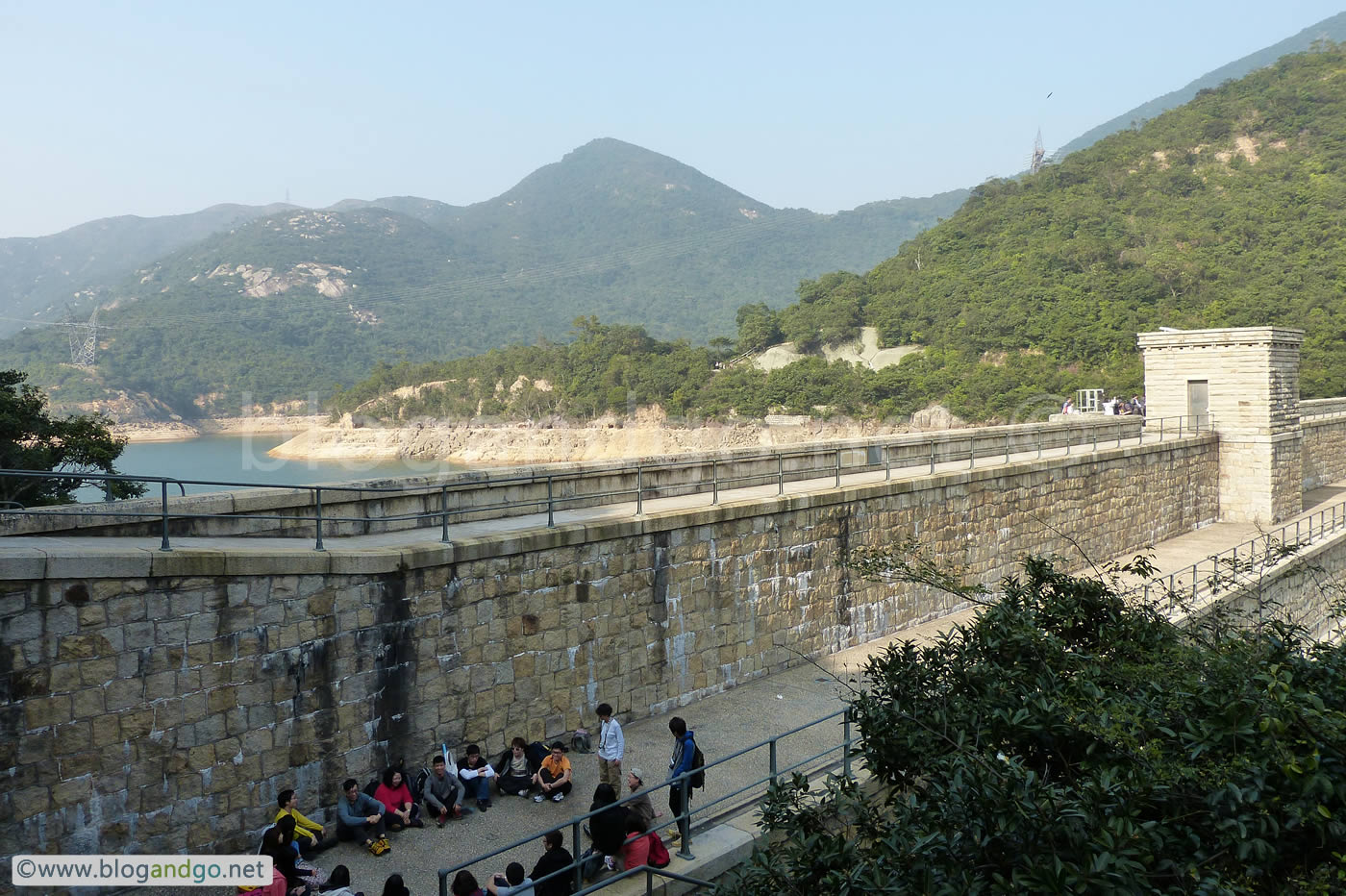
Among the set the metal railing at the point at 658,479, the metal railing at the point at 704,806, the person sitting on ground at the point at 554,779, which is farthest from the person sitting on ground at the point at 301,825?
the metal railing at the point at 658,479

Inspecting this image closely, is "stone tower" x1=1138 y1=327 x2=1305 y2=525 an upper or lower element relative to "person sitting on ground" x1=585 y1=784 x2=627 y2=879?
upper

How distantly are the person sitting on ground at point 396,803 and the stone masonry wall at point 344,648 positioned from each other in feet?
1.09

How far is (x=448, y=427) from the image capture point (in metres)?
77.1

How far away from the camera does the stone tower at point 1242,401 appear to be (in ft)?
78.5

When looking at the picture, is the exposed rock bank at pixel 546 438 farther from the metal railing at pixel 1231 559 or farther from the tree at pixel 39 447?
the tree at pixel 39 447

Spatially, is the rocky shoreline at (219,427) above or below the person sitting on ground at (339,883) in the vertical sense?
above

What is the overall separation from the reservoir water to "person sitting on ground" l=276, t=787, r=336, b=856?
51227mm

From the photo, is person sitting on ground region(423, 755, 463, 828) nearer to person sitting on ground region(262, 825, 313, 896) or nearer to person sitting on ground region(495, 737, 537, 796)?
person sitting on ground region(495, 737, 537, 796)

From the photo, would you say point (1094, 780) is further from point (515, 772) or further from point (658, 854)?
point (515, 772)

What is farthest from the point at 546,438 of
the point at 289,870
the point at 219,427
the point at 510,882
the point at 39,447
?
the point at 510,882

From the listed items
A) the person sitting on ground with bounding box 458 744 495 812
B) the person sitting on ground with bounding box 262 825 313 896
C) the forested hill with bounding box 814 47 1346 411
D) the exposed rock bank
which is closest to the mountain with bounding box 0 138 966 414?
the exposed rock bank

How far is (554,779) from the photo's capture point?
7.98 m

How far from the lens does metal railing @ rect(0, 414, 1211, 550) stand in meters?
7.27

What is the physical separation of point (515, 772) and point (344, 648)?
6.27 ft
